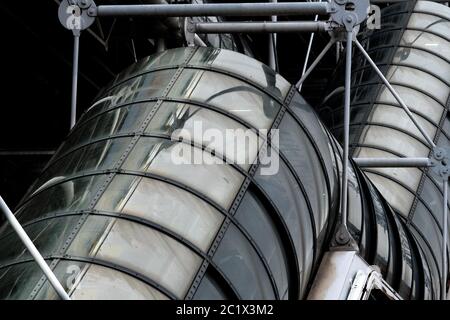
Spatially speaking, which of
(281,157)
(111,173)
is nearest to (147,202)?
(111,173)

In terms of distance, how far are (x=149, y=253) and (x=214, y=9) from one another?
4561mm

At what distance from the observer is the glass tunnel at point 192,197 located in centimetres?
1777

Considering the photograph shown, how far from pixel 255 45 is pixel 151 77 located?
38.5ft

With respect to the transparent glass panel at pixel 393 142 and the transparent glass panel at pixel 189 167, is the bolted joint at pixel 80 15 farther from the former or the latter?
the transparent glass panel at pixel 393 142

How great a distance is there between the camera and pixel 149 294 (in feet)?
57.2

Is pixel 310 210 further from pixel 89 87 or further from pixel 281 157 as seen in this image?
pixel 89 87

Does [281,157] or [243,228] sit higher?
[281,157]

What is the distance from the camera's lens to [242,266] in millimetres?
18453

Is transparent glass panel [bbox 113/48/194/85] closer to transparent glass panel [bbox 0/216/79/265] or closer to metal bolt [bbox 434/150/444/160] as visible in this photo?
transparent glass panel [bbox 0/216/79/265]

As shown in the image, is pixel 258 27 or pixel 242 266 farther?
pixel 258 27

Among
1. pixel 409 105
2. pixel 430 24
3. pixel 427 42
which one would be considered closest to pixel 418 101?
pixel 409 105

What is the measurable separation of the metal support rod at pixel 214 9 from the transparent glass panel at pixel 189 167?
8.76 feet

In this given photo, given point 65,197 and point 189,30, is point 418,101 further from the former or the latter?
point 65,197

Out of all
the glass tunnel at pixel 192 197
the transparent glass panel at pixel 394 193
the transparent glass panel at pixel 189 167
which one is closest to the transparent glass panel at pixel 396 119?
the transparent glass panel at pixel 394 193
